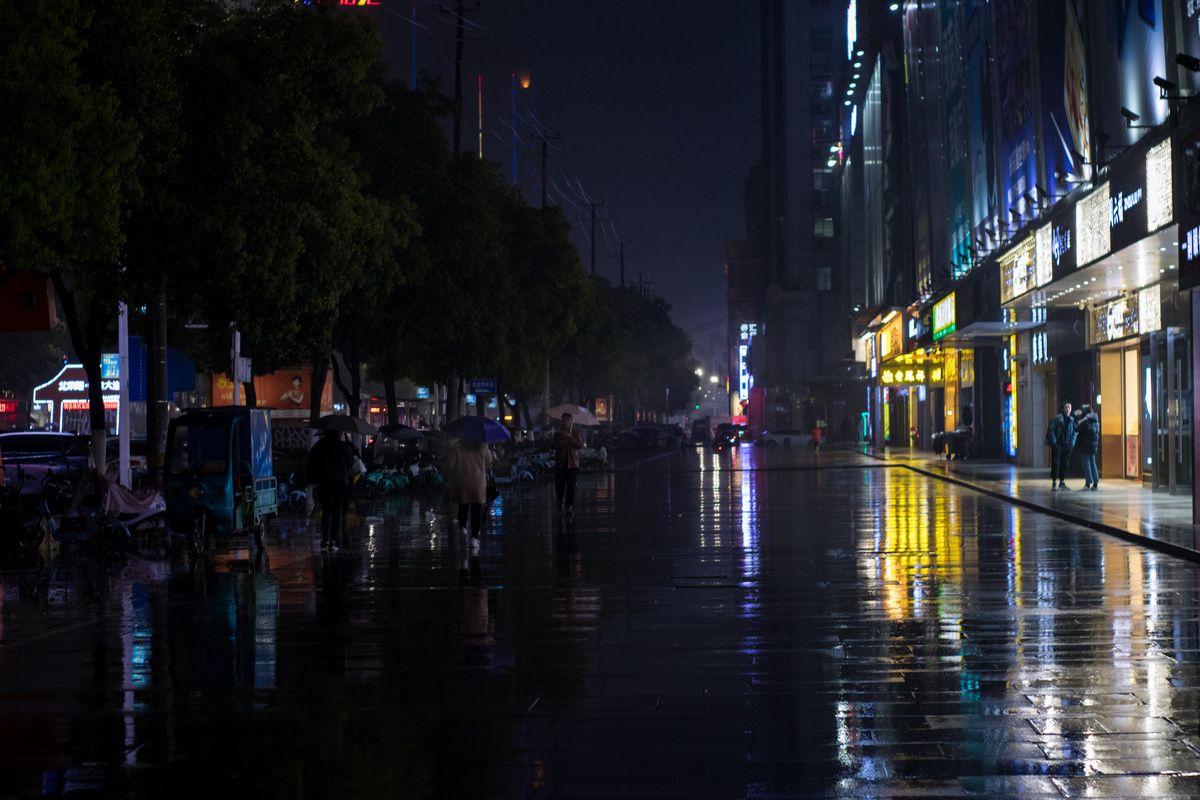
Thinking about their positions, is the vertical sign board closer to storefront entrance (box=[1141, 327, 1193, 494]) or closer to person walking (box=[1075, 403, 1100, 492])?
storefront entrance (box=[1141, 327, 1193, 494])

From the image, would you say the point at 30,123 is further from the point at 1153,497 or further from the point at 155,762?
the point at 1153,497

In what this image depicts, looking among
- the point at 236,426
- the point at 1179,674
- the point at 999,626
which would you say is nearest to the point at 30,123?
the point at 236,426

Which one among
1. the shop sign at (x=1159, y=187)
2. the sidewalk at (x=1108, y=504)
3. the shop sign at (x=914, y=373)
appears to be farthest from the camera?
the shop sign at (x=914, y=373)

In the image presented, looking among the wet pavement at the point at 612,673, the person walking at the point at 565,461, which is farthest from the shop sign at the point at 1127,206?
the person walking at the point at 565,461

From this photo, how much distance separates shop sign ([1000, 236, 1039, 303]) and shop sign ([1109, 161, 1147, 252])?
7.53m

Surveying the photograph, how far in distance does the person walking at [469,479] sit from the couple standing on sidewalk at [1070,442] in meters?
15.5

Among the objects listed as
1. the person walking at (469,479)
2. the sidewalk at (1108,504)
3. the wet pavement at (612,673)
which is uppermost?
the person walking at (469,479)

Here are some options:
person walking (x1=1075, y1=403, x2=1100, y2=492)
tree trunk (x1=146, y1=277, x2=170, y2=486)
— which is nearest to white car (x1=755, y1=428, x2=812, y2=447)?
person walking (x1=1075, y1=403, x2=1100, y2=492)

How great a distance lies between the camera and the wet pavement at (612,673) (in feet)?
21.5

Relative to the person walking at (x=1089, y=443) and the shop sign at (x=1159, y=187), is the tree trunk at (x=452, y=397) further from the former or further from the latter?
the shop sign at (x=1159, y=187)

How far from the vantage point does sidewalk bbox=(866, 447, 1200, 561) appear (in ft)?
59.1

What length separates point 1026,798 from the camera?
593 centimetres

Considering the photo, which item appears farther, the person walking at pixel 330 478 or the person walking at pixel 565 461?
the person walking at pixel 565 461

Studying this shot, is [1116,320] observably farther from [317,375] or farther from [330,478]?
[317,375]
